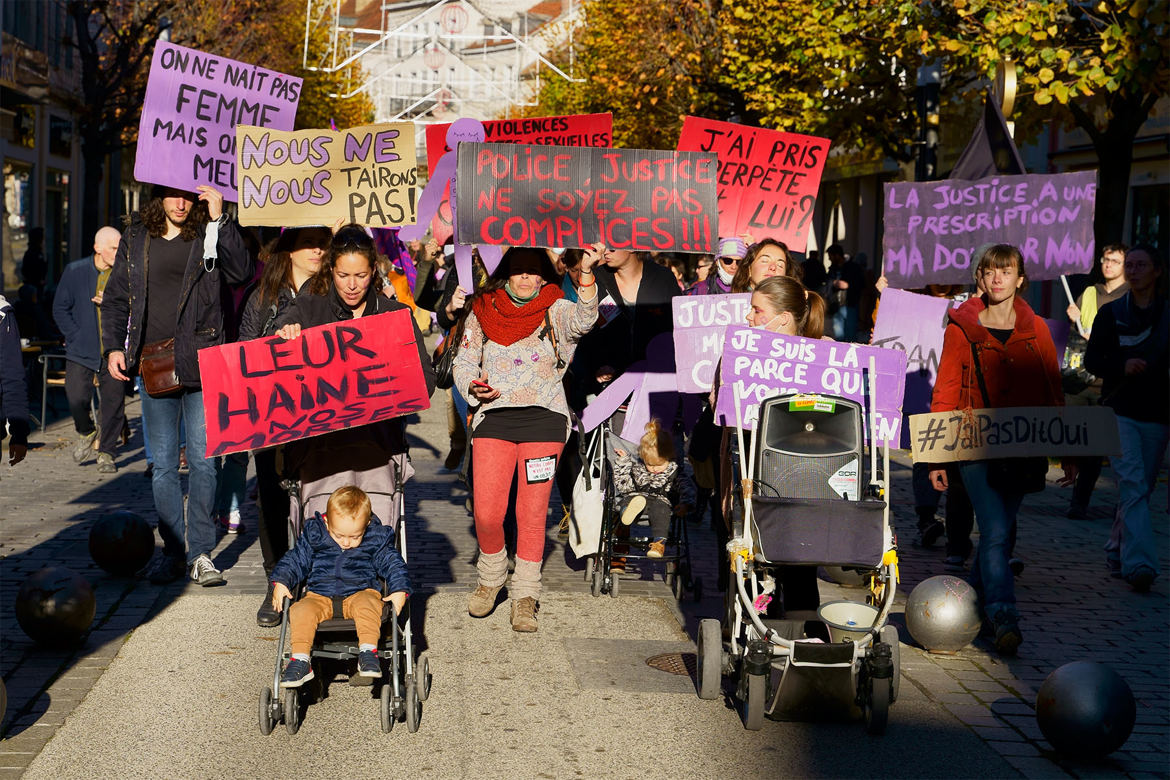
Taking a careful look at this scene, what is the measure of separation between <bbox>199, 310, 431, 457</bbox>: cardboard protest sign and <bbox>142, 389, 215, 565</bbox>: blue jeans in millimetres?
1661

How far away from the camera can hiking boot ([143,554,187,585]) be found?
8234 millimetres

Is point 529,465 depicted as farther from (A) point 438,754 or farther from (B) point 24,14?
(B) point 24,14

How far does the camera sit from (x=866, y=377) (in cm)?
716

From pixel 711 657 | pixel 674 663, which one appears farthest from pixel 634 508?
pixel 711 657

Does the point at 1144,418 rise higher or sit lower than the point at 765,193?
lower

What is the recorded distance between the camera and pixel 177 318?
26.6 ft

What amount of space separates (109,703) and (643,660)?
2341 millimetres

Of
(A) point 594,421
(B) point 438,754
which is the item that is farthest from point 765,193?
(B) point 438,754

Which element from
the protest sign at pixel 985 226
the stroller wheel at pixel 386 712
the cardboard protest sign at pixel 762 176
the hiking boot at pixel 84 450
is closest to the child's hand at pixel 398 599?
the stroller wheel at pixel 386 712

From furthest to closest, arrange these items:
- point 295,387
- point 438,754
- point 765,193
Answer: point 765,193
point 295,387
point 438,754

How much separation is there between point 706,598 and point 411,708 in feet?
9.72

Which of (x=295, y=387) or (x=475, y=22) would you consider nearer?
(x=295, y=387)

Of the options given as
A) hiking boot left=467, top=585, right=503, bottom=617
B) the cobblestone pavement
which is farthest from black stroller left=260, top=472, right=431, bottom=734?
hiking boot left=467, top=585, right=503, bottom=617

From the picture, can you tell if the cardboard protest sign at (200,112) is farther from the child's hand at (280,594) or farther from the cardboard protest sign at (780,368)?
the cardboard protest sign at (780,368)
